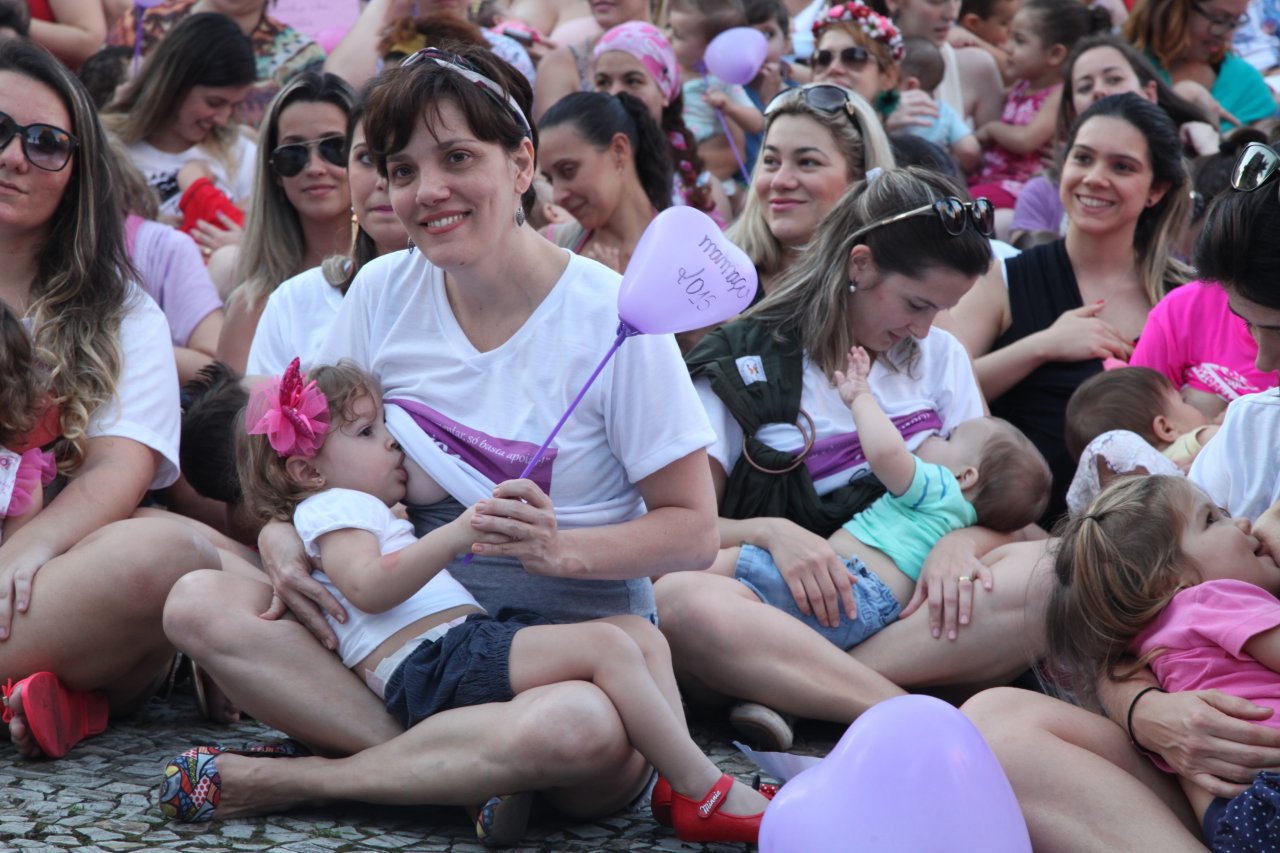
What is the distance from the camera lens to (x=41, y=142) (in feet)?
11.6

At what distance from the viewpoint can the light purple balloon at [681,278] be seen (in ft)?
8.89

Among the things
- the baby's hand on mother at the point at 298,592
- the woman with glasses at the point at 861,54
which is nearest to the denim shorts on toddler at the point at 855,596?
the baby's hand on mother at the point at 298,592

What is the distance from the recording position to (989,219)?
3.95 meters

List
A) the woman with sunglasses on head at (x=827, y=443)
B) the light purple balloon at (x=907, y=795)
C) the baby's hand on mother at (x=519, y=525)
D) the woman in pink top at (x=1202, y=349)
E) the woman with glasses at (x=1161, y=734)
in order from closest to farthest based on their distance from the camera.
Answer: the light purple balloon at (x=907, y=795) < the woman with glasses at (x=1161, y=734) < the baby's hand on mother at (x=519, y=525) < the woman with sunglasses on head at (x=827, y=443) < the woman in pink top at (x=1202, y=349)

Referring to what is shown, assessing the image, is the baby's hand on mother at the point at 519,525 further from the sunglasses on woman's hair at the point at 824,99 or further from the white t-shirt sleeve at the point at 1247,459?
the sunglasses on woman's hair at the point at 824,99

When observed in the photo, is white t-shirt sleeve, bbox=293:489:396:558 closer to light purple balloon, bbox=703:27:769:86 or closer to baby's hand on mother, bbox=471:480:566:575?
baby's hand on mother, bbox=471:480:566:575

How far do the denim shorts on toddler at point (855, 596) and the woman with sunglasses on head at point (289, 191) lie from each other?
5.97ft

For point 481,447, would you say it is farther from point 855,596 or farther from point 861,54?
point 861,54

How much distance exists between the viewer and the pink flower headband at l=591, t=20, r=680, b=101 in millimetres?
5969

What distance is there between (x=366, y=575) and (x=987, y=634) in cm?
152

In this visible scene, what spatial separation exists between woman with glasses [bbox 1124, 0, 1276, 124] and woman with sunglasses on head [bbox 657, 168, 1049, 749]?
11.5 ft

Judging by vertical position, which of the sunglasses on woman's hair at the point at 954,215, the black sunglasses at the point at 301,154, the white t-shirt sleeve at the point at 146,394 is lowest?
the white t-shirt sleeve at the point at 146,394

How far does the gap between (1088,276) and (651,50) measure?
2.04m

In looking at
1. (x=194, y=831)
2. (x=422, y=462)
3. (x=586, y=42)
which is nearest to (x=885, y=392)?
(x=422, y=462)
